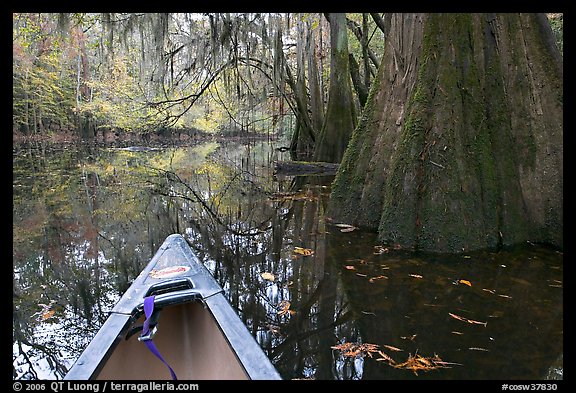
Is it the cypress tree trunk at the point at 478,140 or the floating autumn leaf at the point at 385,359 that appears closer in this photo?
the floating autumn leaf at the point at 385,359

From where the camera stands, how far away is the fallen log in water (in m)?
10.9

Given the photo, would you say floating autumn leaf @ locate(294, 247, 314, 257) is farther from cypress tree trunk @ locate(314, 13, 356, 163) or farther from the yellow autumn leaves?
cypress tree trunk @ locate(314, 13, 356, 163)

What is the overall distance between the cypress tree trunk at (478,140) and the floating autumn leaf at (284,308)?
165 cm

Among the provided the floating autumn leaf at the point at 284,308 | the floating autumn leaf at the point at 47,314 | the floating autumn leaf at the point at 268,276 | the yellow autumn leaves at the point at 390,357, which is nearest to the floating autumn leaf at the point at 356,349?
the yellow autumn leaves at the point at 390,357

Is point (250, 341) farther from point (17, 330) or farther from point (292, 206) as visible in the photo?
point (292, 206)

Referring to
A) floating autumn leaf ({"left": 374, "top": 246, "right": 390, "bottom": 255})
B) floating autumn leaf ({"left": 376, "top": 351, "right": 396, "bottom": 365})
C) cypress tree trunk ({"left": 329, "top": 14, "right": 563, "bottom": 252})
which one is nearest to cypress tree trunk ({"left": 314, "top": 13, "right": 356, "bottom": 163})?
cypress tree trunk ({"left": 329, "top": 14, "right": 563, "bottom": 252})

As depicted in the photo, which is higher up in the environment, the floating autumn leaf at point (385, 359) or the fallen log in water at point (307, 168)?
the fallen log in water at point (307, 168)

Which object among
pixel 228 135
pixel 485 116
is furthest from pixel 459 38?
pixel 228 135

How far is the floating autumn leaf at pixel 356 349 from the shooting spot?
2.42 meters

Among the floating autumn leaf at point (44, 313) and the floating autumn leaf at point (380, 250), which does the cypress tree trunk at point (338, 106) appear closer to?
the floating autumn leaf at point (380, 250)

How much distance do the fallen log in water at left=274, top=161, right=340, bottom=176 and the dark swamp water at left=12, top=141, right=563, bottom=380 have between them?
4.34m

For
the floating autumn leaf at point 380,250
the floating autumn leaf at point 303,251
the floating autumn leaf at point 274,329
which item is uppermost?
the floating autumn leaf at point 380,250

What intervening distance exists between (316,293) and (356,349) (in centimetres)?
93

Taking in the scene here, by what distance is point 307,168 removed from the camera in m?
11.2
